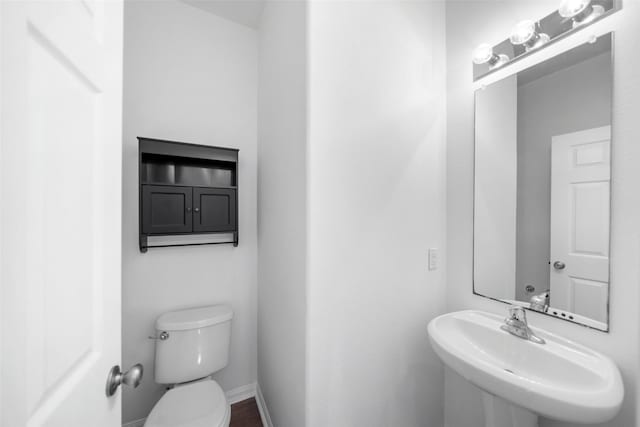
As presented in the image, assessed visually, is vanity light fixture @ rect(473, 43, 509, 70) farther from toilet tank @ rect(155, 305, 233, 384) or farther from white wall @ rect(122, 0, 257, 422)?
toilet tank @ rect(155, 305, 233, 384)

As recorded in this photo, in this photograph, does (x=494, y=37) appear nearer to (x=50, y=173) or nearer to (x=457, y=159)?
(x=457, y=159)

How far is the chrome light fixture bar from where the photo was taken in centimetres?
86

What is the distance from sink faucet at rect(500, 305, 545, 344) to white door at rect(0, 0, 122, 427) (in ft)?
4.49

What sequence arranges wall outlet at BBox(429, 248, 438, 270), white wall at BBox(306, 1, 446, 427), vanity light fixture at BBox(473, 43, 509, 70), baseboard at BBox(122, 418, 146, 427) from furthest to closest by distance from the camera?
1. baseboard at BBox(122, 418, 146, 427)
2. wall outlet at BBox(429, 248, 438, 270)
3. vanity light fixture at BBox(473, 43, 509, 70)
4. white wall at BBox(306, 1, 446, 427)

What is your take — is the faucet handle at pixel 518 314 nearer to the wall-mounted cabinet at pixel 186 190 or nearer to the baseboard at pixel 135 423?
the wall-mounted cabinet at pixel 186 190

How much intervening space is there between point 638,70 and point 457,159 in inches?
25.0

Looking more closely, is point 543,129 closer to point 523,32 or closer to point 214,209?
point 523,32

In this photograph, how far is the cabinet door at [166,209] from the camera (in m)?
1.41

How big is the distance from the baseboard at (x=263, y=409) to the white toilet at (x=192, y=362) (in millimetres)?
407

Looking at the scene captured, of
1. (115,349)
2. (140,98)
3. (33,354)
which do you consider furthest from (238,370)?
(140,98)

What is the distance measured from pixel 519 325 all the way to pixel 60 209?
147 cm

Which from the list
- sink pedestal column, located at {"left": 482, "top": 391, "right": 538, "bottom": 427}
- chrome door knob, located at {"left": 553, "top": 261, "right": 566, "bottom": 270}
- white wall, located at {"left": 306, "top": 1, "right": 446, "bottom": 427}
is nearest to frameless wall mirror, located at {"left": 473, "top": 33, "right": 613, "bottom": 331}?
chrome door knob, located at {"left": 553, "top": 261, "right": 566, "bottom": 270}

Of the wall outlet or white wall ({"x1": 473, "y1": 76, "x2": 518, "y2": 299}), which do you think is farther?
the wall outlet

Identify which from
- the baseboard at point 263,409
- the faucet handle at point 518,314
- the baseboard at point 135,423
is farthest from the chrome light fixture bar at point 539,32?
the baseboard at point 135,423
